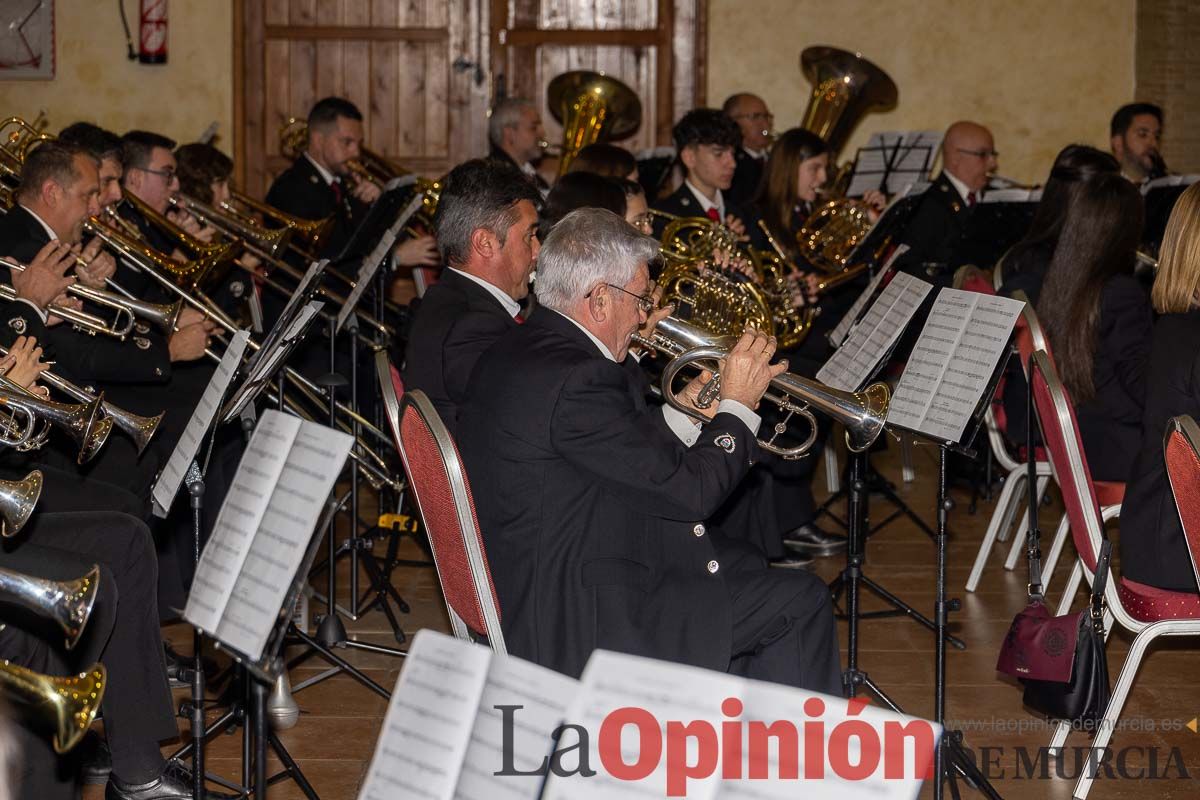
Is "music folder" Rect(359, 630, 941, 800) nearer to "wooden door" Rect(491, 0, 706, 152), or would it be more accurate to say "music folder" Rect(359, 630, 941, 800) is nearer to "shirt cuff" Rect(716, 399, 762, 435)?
"shirt cuff" Rect(716, 399, 762, 435)

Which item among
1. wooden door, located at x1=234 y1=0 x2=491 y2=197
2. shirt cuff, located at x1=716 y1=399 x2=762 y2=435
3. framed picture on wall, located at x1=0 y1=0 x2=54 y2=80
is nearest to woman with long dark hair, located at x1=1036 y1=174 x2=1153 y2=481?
shirt cuff, located at x1=716 y1=399 x2=762 y2=435

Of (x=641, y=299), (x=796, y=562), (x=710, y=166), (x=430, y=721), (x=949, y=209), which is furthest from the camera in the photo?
(x=949, y=209)

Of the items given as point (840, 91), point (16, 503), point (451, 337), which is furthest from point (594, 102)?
point (16, 503)

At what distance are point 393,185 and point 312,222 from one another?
4.21ft

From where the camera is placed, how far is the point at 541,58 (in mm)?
8555

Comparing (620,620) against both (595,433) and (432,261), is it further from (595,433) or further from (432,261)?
(432,261)

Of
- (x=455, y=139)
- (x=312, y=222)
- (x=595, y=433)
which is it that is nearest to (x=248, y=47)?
(x=455, y=139)

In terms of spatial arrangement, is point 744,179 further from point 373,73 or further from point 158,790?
point 158,790

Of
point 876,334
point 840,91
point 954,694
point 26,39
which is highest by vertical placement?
point 26,39

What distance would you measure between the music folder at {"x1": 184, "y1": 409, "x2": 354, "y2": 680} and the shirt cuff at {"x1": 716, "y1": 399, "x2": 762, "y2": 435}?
104 cm

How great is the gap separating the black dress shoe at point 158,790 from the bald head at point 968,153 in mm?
5425

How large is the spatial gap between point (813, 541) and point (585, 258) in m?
2.73

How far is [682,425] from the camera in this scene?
323 cm

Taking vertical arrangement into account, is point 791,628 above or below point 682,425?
below
